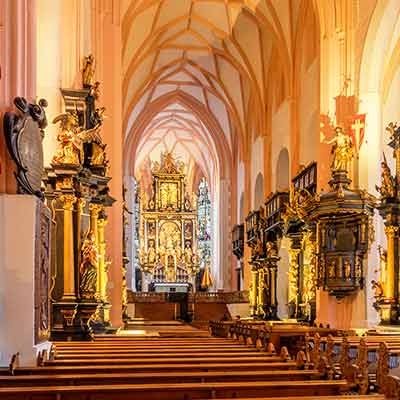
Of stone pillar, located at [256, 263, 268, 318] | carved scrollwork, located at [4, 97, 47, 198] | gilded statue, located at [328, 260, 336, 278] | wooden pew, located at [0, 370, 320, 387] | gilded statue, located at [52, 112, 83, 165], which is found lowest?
stone pillar, located at [256, 263, 268, 318]

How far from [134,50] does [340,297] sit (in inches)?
560

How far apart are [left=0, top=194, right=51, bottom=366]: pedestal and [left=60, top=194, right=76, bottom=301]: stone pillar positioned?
487 cm

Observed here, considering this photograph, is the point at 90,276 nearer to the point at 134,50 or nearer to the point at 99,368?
the point at 99,368

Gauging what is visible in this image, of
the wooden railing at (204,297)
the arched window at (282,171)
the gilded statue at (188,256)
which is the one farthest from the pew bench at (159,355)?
the gilded statue at (188,256)

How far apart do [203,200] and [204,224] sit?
153 centimetres

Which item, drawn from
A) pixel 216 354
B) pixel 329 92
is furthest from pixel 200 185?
pixel 216 354

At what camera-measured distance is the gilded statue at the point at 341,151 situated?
17.0 m

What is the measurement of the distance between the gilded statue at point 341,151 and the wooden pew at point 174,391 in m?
12.6

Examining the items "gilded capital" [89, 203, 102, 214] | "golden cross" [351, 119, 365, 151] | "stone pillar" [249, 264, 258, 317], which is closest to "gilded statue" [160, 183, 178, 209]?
"stone pillar" [249, 264, 258, 317]

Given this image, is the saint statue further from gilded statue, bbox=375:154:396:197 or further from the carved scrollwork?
the carved scrollwork

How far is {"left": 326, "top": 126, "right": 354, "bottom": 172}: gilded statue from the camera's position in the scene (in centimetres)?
1704

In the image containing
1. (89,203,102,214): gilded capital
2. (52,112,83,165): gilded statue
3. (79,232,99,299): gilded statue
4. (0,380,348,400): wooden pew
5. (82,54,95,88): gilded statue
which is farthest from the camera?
(89,203,102,214): gilded capital

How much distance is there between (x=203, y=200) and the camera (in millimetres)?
44094

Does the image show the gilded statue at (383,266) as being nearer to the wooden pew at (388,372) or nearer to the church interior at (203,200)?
the church interior at (203,200)
